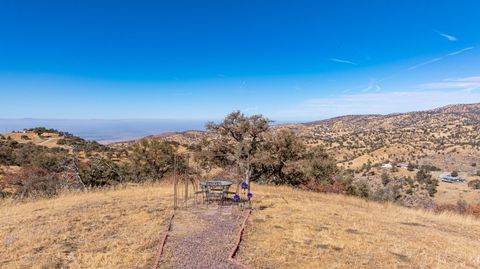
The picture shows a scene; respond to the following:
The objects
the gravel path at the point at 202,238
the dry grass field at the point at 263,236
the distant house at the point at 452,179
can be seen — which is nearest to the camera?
the gravel path at the point at 202,238

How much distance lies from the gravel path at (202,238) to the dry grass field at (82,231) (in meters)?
0.38

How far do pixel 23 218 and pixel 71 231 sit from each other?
2332mm

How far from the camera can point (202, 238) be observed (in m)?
6.06

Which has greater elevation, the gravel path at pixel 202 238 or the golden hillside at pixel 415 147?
the gravel path at pixel 202 238

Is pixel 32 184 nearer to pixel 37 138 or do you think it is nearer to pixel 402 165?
pixel 37 138

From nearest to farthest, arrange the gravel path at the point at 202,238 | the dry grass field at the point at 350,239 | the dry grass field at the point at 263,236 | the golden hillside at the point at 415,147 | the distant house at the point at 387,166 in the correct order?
the gravel path at the point at 202,238, the dry grass field at the point at 263,236, the dry grass field at the point at 350,239, the distant house at the point at 387,166, the golden hillside at the point at 415,147

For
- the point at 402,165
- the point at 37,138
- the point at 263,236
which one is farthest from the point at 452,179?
the point at 37,138

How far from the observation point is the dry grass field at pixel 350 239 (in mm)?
5266

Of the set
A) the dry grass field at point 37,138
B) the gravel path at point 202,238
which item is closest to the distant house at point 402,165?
the gravel path at point 202,238

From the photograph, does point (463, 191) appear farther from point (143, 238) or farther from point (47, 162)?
point (47, 162)

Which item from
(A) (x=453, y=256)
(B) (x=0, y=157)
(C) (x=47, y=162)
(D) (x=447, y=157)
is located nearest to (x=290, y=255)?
(A) (x=453, y=256)

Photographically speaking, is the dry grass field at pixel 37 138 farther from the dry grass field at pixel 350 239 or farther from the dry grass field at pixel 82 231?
the dry grass field at pixel 350 239

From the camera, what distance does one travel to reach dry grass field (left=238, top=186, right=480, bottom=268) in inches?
207

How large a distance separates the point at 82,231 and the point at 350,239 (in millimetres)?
6311
